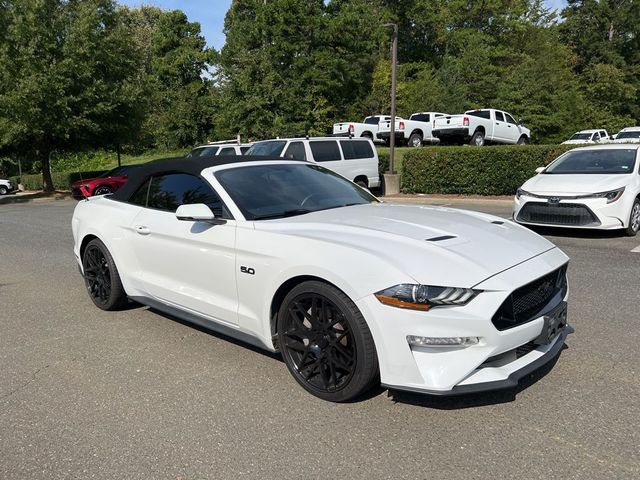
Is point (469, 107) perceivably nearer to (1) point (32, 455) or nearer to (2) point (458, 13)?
(2) point (458, 13)

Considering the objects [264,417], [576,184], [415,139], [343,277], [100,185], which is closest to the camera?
[343,277]

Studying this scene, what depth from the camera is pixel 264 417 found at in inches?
125

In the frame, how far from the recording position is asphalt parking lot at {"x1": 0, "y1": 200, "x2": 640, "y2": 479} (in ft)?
8.78

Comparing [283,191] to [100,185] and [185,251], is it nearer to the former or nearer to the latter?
[185,251]

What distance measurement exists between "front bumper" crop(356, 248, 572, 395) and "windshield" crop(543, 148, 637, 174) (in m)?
7.39

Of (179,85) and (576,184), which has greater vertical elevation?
(179,85)

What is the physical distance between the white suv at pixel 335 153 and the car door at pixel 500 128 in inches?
385

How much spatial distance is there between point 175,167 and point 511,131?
23325mm

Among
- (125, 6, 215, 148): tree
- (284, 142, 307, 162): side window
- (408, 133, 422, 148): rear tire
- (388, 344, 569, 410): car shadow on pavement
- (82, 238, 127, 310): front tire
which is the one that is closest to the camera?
(388, 344, 569, 410): car shadow on pavement

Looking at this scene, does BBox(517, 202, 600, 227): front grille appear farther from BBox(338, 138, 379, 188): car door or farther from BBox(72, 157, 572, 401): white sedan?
BBox(338, 138, 379, 188): car door

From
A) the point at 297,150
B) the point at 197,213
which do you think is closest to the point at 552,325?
the point at 197,213

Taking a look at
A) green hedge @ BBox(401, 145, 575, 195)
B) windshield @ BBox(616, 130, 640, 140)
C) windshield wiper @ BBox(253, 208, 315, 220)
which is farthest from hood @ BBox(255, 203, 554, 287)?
windshield @ BBox(616, 130, 640, 140)

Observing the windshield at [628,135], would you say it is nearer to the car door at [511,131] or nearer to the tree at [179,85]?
the car door at [511,131]

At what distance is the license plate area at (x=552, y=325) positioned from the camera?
313cm
